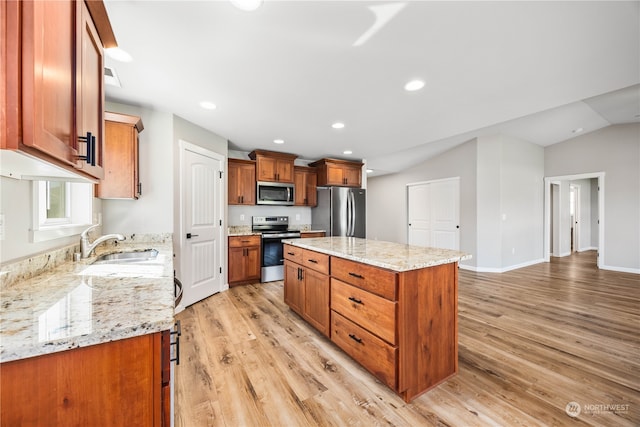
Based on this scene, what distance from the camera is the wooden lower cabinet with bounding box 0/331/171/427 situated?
61 cm

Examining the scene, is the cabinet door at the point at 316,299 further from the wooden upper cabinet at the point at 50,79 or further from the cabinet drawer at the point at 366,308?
the wooden upper cabinet at the point at 50,79

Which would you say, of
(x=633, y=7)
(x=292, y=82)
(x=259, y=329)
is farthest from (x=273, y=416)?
(x=633, y=7)

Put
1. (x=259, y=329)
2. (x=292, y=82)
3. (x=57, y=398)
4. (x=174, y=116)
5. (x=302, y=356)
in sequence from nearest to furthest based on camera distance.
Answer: (x=57, y=398)
(x=302, y=356)
(x=292, y=82)
(x=259, y=329)
(x=174, y=116)

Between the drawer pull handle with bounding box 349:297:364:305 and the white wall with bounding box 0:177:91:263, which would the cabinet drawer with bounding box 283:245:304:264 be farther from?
the white wall with bounding box 0:177:91:263

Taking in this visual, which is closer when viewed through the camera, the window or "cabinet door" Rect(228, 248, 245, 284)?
the window

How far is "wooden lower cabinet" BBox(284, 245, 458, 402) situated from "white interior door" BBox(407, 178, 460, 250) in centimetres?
435

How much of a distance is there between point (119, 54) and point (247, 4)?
1.18m

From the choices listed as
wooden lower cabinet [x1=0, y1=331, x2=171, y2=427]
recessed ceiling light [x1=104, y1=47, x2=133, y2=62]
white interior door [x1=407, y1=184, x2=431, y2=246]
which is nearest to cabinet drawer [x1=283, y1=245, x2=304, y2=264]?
wooden lower cabinet [x1=0, y1=331, x2=171, y2=427]

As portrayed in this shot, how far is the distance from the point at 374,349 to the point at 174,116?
3.26 m

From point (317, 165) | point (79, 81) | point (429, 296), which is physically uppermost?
point (317, 165)

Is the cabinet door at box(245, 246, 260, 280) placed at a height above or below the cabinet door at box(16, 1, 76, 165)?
below

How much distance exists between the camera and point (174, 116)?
3.03 meters

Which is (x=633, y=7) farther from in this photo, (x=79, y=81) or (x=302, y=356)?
(x=302, y=356)

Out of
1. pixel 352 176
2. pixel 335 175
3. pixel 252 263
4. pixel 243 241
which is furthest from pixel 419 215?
pixel 243 241
